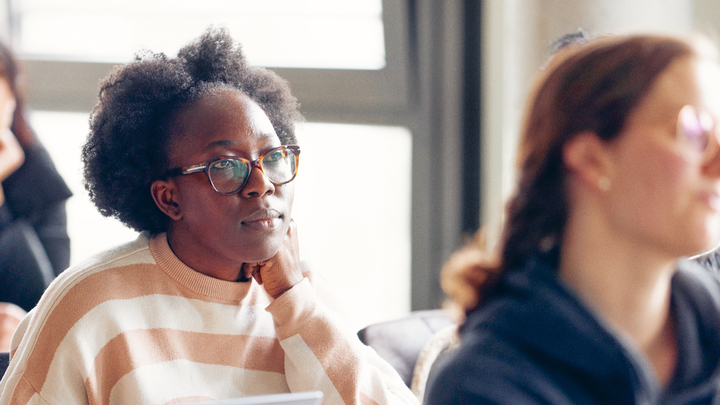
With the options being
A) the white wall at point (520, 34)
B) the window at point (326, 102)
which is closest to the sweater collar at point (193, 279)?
the white wall at point (520, 34)

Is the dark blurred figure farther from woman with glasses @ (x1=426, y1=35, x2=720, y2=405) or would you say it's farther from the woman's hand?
woman with glasses @ (x1=426, y1=35, x2=720, y2=405)

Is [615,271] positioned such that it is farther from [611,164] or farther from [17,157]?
[17,157]

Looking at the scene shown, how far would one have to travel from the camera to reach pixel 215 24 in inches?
98.7

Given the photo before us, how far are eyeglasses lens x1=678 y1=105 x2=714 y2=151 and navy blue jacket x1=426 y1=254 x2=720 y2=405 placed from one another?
165 millimetres

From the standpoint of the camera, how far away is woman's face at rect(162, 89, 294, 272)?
121 cm

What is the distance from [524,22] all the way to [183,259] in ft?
4.08

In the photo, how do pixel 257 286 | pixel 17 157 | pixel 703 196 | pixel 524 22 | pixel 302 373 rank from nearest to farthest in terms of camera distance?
pixel 703 196
pixel 302 373
pixel 257 286
pixel 524 22
pixel 17 157

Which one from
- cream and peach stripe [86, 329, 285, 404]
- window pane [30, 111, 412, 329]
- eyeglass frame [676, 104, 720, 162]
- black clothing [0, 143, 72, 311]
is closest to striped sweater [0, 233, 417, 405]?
cream and peach stripe [86, 329, 285, 404]

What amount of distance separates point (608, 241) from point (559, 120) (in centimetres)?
12

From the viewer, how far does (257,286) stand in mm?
1344

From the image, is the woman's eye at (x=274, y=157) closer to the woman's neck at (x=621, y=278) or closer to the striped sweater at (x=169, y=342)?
the striped sweater at (x=169, y=342)

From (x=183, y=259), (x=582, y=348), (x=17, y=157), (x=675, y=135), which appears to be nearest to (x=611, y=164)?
(x=675, y=135)

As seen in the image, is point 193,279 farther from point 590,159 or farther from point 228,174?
point 590,159

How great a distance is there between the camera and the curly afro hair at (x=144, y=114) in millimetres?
1295
